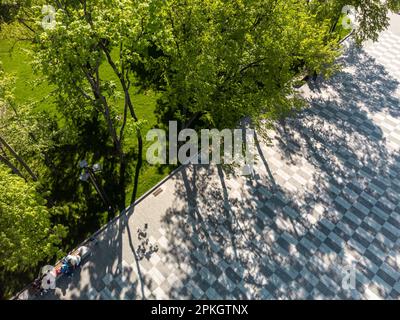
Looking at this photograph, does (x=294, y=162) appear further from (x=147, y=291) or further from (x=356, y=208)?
(x=147, y=291)

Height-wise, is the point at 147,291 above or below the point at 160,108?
below

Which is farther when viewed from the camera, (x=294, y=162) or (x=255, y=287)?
(x=294, y=162)

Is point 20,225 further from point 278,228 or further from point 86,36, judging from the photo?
point 278,228

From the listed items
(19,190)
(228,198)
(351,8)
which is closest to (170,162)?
(228,198)

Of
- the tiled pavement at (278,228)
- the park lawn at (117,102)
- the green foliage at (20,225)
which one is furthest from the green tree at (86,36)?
the tiled pavement at (278,228)

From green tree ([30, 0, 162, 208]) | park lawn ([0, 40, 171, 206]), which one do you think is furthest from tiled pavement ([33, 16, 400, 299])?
green tree ([30, 0, 162, 208])

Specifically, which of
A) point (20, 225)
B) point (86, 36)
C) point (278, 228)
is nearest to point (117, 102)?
point (86, 36)

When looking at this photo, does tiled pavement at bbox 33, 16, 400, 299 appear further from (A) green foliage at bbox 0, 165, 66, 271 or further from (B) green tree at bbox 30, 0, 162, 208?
(B) green tree at bbox 30, 0, 162, 208
